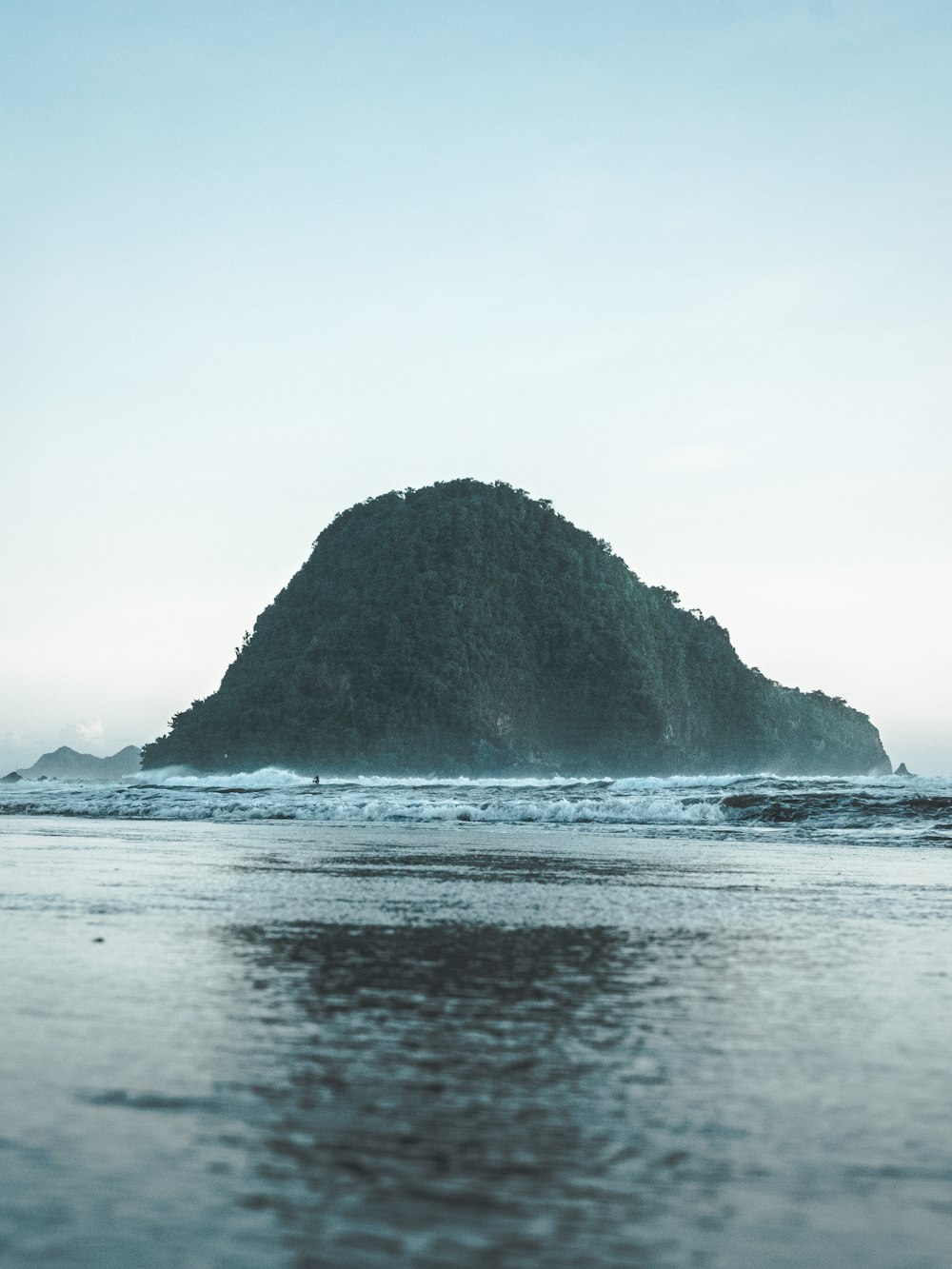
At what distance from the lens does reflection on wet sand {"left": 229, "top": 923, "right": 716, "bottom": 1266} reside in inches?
78.9

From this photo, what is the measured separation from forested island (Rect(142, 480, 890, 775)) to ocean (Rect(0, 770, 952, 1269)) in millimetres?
86061

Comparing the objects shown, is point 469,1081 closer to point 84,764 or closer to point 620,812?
point 620,812

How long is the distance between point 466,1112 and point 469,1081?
0.31m

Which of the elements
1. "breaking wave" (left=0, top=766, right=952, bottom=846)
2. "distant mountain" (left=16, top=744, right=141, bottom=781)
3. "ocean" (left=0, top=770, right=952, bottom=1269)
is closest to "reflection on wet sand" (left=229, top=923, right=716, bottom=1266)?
"ocean" (left=0, top=770, right=952, bottom=1269)

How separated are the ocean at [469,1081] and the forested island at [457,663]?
282 ft

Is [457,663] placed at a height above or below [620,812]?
above

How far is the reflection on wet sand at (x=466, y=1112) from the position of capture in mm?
2004

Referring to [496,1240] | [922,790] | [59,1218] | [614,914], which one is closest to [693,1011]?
[496,1240]

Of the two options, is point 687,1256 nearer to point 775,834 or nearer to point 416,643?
point 775,834

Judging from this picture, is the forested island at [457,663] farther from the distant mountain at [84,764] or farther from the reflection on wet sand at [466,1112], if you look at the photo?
the reflection on wet sand at [466,1112]

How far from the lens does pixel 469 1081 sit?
3.04 metres

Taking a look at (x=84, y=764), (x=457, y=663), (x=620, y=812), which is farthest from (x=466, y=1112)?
(x=84, y=764)

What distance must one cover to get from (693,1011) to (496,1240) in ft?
7.25

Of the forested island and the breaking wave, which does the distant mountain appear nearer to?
the forested island
